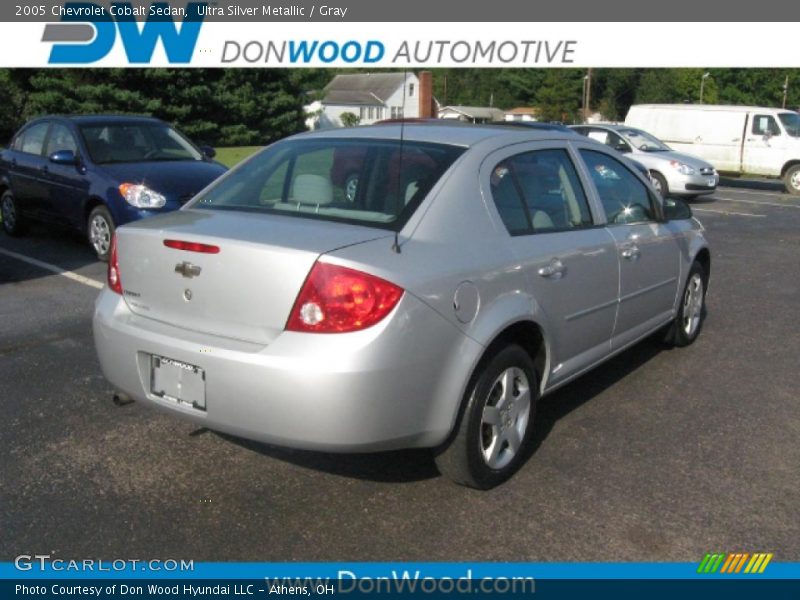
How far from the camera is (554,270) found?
392 cm

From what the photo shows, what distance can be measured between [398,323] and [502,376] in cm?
77

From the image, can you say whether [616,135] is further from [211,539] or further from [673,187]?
[211,539]

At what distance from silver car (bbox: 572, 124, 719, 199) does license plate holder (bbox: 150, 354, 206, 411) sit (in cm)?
1464

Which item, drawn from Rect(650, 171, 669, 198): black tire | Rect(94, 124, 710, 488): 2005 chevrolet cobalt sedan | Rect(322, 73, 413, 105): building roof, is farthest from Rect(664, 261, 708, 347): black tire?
Rect(322, 73, 413, 105): building roof

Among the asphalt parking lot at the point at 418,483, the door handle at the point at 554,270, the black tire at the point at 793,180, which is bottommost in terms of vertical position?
the black tire at the point at 793,180

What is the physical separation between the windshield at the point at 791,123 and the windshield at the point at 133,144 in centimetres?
1655

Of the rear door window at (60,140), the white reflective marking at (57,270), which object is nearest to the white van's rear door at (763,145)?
the rear door window at (60,140)

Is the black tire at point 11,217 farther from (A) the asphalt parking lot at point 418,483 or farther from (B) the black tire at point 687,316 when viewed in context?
(B) the black tire at point 687,316

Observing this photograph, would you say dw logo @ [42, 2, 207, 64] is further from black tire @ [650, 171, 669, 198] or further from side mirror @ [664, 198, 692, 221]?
side mirror @ [664, 198, 692, 221]

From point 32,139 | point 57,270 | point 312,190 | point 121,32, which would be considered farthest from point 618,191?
point 121,32

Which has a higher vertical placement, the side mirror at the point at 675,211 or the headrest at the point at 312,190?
the headrest at the point at 312,190

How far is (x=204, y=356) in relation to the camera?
322 centimetres

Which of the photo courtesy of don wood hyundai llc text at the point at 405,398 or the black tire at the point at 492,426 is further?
the black tire at the point at 492,426

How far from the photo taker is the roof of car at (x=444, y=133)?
3.97m
